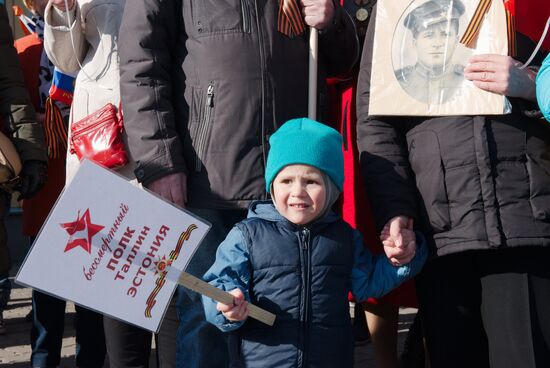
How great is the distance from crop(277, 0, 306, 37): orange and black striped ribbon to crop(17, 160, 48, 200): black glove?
49.6 inches

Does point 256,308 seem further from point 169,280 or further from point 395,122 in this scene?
point 395,122

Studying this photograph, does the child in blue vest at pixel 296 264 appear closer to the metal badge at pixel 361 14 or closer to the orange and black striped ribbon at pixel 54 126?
the metal badge at pixel 361 14

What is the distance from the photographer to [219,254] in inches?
111

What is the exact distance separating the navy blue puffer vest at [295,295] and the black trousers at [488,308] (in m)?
0.29

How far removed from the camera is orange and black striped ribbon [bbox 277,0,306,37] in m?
2.96

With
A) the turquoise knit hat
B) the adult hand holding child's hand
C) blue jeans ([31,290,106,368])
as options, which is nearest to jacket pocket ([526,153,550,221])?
the turquoise knit hat

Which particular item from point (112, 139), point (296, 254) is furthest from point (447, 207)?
point (112, 139)

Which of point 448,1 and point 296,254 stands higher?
point 448,1

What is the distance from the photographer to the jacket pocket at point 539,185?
256 cm

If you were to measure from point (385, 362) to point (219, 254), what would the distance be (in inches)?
43.3

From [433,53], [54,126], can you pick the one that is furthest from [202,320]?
[54,126]

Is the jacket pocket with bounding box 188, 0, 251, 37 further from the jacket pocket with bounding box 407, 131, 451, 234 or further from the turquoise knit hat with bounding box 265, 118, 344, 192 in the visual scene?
the jacket pocket with bounding box 407, 131, 451, 234

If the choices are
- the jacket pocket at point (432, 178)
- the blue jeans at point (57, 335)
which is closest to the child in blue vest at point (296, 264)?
the jacket pocket at point (432, 178)

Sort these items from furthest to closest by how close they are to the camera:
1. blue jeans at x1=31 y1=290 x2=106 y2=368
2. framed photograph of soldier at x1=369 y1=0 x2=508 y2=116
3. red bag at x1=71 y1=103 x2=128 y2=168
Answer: blue jeans at x1=31 y1=290 x2=106 y2=368
red bag at x1=71 y1=103 x2=128 y2=168
framed photograph of soldier at x1=369 y1=0 x2=508 y2=116
